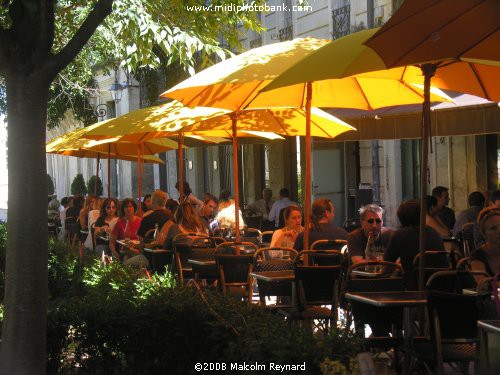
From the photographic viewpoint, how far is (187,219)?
11.7 meters

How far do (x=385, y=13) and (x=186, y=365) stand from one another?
52.8ft

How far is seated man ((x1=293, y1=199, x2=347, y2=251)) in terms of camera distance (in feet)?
30.6

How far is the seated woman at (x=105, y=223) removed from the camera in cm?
1511

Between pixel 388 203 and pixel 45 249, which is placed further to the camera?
pixel 388 203

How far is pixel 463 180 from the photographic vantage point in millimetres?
18531

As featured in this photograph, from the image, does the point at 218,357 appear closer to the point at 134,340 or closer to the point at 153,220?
the point at 134,340

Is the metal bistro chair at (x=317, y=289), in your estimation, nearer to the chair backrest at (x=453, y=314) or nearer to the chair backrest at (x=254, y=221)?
the chair backrest at (x=453, y=314)

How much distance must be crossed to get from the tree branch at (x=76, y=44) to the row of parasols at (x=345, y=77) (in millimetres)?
1209

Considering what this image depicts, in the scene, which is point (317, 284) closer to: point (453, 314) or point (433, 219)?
point (453, 314)

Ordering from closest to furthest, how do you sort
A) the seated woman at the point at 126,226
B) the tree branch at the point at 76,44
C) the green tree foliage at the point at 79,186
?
the tree branch at the point at 76,44
the seated woman at the point at 126,226
the green tree foliage at the point at 79,186

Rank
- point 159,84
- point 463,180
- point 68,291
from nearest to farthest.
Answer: point 68,291, point 463,180, point 159,84

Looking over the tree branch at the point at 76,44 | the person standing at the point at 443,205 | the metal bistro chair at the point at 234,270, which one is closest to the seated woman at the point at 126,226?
the person standing at the point at 443,205

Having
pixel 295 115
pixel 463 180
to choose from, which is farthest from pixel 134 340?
pixel 463 180

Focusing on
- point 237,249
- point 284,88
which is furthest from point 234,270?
point 284,88
